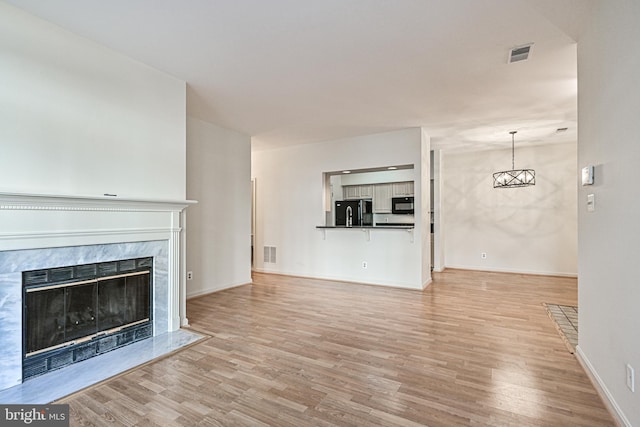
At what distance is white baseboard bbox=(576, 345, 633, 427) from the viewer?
1.75 meters

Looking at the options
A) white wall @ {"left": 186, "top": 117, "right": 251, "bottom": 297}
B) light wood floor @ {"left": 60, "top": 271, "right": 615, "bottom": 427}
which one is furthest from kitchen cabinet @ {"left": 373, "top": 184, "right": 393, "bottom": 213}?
light wood floor @ {"left": 60, "top": 271, "right": 615, "bottom": 427}

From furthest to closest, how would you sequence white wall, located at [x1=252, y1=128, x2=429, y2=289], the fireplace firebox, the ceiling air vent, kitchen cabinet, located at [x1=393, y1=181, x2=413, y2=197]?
1. kitchen cabinet, located at [x1=393, y1=181, x2=413, y2=197]
2. white wall, located at [x1=252, y1=128, x2=429, y2=289]
3. the ceiling air vent
4. the fireplace firebox

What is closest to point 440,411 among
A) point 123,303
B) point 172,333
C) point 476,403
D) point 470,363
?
point 476,403

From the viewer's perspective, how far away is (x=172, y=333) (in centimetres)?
319

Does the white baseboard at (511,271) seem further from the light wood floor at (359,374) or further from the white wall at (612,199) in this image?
the white wall at (612,199)

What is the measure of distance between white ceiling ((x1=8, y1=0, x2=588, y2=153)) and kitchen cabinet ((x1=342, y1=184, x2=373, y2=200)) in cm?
304

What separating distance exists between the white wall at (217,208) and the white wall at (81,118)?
52.0 inches

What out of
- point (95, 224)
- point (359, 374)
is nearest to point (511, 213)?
point (359, 374)

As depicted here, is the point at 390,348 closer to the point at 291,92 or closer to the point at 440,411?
the point at 440,411

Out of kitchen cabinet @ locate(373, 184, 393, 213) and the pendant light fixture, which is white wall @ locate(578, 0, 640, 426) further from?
kitchen cabinet @ locate(373, 184, 393, 213)

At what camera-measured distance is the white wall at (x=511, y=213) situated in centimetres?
630

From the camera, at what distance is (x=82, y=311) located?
8.58ft

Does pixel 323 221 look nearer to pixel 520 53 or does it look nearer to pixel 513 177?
pixel 513 177

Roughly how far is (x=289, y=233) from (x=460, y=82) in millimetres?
4304
